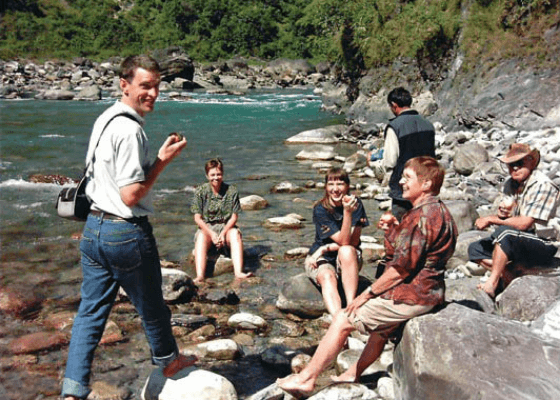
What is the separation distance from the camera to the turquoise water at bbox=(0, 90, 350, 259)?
9.34 m

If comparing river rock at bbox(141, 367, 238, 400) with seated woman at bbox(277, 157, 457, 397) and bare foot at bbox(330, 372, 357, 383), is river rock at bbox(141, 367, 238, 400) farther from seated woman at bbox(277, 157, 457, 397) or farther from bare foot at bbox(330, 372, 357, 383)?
bare foot at bbox(330, 372, 357, 383)

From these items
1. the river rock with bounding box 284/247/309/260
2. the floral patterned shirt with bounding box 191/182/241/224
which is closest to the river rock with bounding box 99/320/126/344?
the floral patterned shirt with bounding box 191/182/241/224

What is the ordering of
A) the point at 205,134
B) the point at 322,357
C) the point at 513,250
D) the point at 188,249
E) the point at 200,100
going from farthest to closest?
the point at 200,100 < the point at 205,134 < the point at 188,249 < the point at 513,250 < the point at 322,357

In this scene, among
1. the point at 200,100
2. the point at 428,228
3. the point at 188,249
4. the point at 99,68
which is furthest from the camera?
the point at 99,68

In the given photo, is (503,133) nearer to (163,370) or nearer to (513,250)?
(513,250)

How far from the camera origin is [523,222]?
5.22 meters

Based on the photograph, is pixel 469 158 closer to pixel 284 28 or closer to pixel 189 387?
pixel 189 387

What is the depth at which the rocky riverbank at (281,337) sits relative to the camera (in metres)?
3.36

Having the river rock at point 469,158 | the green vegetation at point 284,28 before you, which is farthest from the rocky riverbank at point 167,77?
the river rock at point 469,158

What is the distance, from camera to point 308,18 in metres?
29.0

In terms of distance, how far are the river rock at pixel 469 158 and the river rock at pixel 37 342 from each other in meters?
8.53

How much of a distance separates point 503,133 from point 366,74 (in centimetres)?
1236

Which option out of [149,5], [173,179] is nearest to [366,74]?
[173,179]

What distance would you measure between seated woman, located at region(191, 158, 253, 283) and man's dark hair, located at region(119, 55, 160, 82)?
12.3 feet
